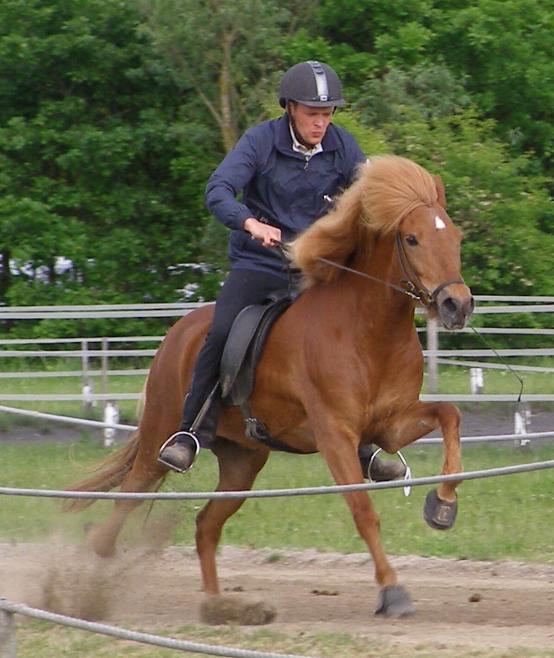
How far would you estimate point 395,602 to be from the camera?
6480mm

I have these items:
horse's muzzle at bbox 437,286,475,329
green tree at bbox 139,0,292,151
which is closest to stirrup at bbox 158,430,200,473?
horse's muzzle at bbox 437,286,475,329

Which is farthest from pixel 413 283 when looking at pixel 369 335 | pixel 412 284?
pixel 369 335

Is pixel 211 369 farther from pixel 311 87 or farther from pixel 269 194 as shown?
pixel 311 87

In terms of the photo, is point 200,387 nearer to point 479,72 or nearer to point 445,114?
point 445,114

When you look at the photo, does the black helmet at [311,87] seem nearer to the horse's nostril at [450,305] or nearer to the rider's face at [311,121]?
the rider's face at [311,121]

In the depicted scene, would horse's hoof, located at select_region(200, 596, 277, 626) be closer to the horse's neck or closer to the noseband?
the horse's neck

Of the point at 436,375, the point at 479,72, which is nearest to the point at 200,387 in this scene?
the point at 436,375

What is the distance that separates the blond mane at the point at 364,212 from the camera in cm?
650

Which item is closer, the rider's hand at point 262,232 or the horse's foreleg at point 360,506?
the horse's foreleg at point 360,506

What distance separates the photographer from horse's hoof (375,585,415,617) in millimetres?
6469

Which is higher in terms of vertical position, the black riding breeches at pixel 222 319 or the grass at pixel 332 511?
the black riding breeches at pixel 222 319

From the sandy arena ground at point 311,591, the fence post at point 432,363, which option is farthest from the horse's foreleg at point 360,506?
the fence post at point 432,363

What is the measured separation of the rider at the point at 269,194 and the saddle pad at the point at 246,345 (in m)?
0.09

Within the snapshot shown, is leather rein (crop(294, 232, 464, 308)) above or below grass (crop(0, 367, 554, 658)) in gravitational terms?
above
